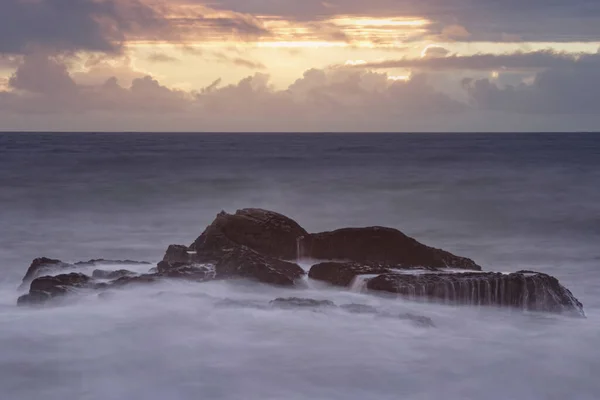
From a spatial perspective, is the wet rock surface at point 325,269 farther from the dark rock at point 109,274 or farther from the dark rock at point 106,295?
the dark rock at point 106,295

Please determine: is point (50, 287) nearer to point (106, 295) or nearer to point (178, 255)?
point (106, 295)

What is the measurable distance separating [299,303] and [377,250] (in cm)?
241

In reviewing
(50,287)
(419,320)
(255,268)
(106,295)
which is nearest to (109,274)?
(106,295)

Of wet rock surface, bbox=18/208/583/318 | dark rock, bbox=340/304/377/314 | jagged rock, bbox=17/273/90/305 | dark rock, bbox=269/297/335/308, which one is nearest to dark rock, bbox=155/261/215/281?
wet rock surface, bbox=18/208/583/318

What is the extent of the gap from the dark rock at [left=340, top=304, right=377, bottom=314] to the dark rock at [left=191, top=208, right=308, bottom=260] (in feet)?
8.77

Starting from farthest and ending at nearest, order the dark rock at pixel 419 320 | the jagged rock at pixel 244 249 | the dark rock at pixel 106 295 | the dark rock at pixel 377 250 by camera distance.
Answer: the dark rock at pixel 377 250 → the jagged rock at pixel 244 249 → the dark rock at pixel 106 295 → the dark rock at pixel 419 320

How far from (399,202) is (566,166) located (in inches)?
950

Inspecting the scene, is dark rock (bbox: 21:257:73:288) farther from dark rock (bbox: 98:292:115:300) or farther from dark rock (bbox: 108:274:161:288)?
dark rock (bbox: 98:292:115:300)

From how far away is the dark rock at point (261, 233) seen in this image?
13.3 meters

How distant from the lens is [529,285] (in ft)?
37.0

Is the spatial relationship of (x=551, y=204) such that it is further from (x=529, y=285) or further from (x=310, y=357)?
(x=310, y=357)

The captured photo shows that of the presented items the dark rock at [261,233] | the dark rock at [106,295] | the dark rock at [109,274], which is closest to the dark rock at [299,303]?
the dark rock at [261,233]

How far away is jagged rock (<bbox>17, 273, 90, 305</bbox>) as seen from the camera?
37.6 feet

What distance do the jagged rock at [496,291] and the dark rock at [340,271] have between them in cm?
74
